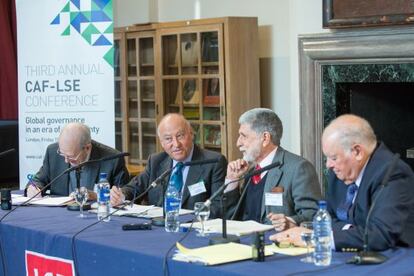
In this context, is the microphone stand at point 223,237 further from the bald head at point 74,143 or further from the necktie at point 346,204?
the bald head at point 74,143

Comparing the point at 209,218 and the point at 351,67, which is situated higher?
the point at 351,67

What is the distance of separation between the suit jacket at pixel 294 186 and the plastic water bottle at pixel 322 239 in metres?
0.69

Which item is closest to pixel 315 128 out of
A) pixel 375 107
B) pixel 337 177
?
pixel 375 107

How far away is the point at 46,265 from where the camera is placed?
355cm

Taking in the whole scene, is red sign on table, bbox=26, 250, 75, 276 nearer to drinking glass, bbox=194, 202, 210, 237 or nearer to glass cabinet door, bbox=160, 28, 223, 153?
drinking glass, bbox=194, 202, 210, 237

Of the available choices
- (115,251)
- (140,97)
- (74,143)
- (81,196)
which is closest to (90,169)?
(74,143)

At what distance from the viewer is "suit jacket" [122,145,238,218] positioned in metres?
4.03

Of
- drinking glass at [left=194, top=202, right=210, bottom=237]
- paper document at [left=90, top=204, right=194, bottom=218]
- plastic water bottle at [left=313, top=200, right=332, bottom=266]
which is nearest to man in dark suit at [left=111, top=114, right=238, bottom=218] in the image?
paper document at [left=90, top=204, right=194, bottom=218]

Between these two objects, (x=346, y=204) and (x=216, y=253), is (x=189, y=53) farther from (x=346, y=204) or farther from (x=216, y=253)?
(x=216, y=253)

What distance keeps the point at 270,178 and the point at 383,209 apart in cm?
91

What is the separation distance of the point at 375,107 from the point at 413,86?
295 mm

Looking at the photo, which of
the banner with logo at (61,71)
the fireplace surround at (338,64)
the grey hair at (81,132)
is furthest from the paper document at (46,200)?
the fireplace surround at (338,64)

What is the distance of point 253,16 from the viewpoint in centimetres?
686

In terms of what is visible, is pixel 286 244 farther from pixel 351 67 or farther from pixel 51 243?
pixel 351 67
